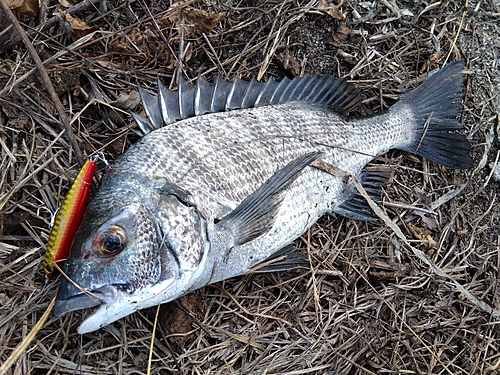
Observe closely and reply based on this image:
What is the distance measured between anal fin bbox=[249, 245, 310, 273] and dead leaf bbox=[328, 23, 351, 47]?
1665 millimetres

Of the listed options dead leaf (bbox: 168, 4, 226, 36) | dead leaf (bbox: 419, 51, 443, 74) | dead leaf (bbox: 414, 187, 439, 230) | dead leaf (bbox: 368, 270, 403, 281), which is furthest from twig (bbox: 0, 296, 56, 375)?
dead leaf (bbox: 419, 51, 443, 74)

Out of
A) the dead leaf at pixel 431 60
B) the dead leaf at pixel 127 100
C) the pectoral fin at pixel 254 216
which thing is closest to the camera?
the pectoral fin at pixel 254 216

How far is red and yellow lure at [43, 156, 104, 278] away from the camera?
2.40 meters

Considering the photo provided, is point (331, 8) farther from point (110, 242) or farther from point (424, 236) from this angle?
point (110, 242)

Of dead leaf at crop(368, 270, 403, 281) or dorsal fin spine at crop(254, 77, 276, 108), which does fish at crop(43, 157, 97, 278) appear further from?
dead leaf at crop(368, 270, 403, 281)

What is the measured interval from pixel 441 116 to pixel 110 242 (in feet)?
8.64

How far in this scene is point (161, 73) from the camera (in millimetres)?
3207

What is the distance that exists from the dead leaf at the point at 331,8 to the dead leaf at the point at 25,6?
201cm

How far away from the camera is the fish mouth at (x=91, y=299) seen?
2098mm

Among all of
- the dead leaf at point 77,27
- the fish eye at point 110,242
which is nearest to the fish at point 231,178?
the fish eye at point 110,242

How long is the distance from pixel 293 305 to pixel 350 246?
2.05ft

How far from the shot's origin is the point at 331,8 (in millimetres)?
3506

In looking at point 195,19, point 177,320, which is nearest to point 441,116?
point 195,19

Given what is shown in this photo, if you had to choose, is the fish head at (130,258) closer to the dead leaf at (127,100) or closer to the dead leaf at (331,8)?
the dead leaf at (127,100)
